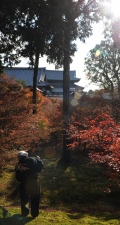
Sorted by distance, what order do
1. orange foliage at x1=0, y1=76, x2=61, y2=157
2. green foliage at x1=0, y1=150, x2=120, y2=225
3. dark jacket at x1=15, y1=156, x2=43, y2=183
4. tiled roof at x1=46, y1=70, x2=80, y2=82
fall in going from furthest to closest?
tiled roof at x1=46, y1=70, x2=80, y2=82 → orange foliage at x1=0, y1=76, x2=61, y2=157 → green foliage at x1=0, y1=150, x2=120, y2=225 → dark jacket at x1=15, y1=156, x2=43, y2=183

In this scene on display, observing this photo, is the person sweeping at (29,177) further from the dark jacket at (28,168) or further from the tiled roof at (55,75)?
the tiled roof at (55,75)

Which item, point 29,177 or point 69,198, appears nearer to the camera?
point 29,177

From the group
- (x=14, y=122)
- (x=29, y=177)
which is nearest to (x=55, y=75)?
(x=14, y=122)

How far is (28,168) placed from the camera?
510 cm

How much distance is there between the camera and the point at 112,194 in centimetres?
897

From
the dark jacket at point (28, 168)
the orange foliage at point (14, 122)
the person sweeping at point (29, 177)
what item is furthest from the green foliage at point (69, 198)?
the dark jacket at point (28, 168)

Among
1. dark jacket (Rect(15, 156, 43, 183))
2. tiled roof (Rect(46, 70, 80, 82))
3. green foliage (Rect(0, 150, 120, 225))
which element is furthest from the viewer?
tiled roof (Rect(46, 70, 80, 82))

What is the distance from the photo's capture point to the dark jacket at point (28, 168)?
5070 mm

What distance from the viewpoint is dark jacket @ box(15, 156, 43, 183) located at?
16.6ft

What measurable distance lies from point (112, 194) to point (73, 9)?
8.94m

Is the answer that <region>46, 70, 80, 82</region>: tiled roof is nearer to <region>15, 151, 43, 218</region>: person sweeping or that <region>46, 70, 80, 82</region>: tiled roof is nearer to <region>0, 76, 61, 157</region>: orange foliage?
<region>0, 76, 61, 157</region>: orange foliage

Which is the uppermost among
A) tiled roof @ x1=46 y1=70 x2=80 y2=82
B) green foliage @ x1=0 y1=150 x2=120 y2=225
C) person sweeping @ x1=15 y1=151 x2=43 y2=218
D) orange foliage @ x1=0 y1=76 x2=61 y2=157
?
tiled roof @ x1=46 y1=70 x2=80 y2=82

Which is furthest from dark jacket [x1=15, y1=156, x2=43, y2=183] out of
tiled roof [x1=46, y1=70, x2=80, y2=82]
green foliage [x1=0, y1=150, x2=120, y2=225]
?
tiled roof [x1=46, y1=70, x2=80, y2=82]

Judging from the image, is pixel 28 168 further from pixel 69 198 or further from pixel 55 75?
pixel 55 75
